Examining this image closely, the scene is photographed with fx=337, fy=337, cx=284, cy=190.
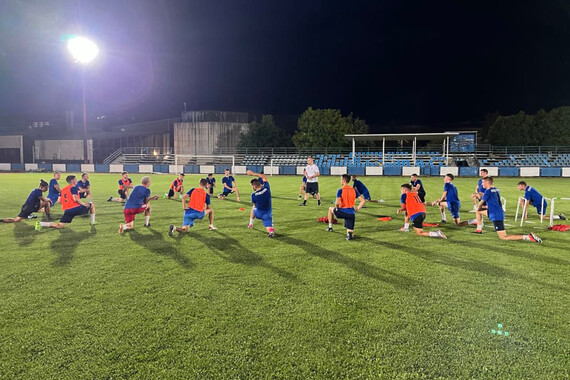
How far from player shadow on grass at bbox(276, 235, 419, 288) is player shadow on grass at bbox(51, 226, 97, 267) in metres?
4.71

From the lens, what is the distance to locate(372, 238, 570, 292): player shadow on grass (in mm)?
5730

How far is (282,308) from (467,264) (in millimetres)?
4151

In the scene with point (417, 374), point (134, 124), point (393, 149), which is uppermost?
point (134, 124)

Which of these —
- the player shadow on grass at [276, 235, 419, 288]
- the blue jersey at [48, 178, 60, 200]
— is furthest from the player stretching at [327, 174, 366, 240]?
the blue jersey at [48, 178, 60, 200]

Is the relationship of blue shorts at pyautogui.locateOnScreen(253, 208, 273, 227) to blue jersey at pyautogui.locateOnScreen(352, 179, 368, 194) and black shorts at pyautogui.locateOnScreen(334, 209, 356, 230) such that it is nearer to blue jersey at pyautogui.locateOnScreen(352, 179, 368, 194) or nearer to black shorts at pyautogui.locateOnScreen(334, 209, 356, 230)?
black shorts at pyautogui.locateOnScreen(334, 209, 356, 230)

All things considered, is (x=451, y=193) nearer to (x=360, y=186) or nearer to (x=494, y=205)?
(x=494, y=205)

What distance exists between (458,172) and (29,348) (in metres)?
42.0

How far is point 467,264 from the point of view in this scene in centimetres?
662

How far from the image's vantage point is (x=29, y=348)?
3604 mm

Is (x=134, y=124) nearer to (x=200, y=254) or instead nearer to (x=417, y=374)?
(x=200, y=254)

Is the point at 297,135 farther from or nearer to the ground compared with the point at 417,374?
farther from the ground

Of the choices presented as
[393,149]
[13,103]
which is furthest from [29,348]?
[13,103]

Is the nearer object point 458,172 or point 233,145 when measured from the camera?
point 458,172

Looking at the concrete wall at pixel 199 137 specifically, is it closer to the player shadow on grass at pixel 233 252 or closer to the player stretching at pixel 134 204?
the player stretching at pixel 134 204
